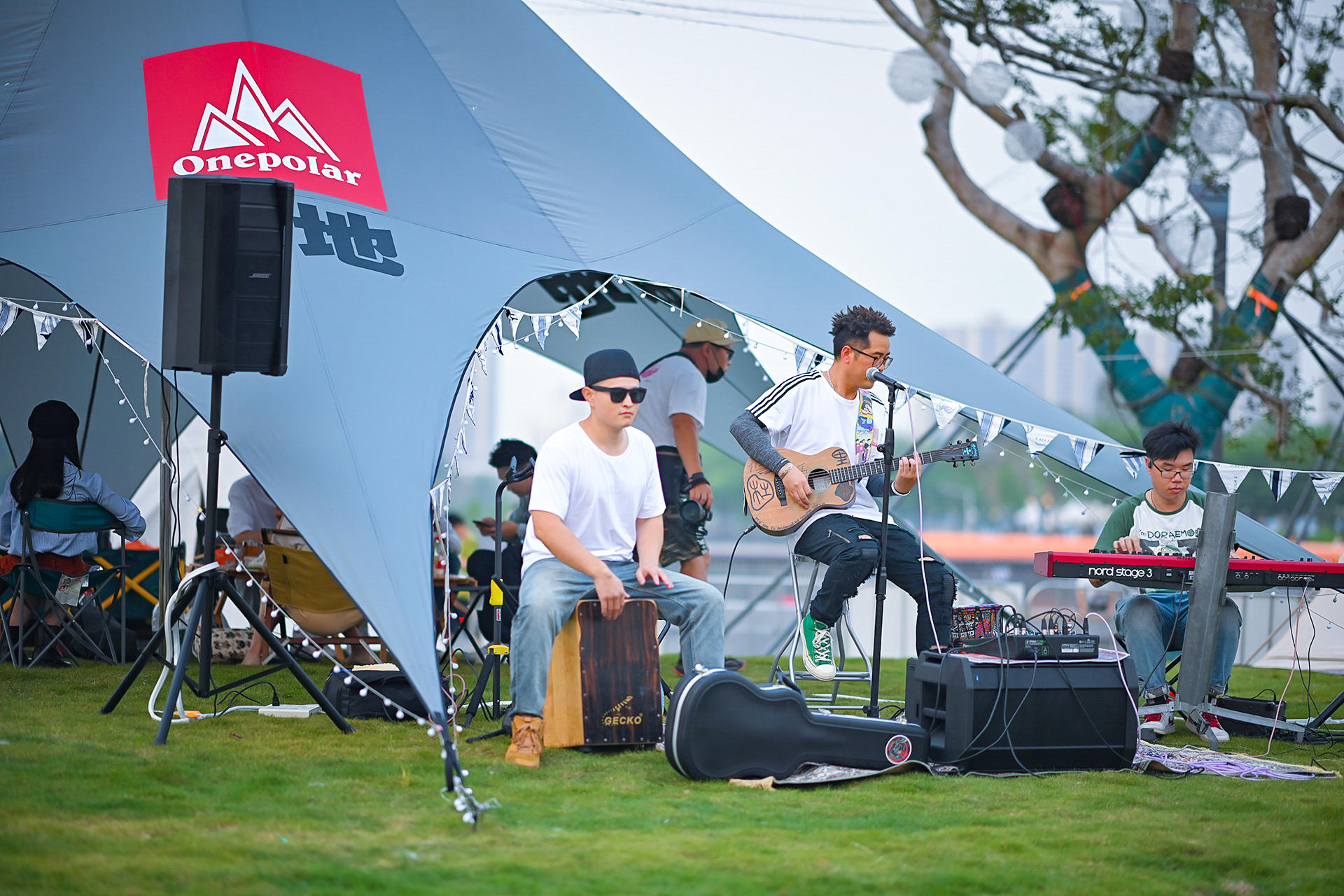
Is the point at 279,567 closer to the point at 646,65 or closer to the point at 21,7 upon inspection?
the point at 21,7

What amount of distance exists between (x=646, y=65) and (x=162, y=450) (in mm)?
7035

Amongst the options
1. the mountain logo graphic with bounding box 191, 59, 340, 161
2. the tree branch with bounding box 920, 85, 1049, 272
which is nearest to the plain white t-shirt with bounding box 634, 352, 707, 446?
the mountain logo graphic with bounding box 191, 59, 340, 161

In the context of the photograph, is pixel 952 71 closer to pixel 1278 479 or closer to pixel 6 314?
pixel 1278 479

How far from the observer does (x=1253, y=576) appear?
12.7ft

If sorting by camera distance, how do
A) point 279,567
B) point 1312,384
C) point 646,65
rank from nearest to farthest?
point 279,567 → point 1312,384 → point 646,65

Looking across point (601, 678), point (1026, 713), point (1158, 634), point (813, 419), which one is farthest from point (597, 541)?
point (1158, 634)

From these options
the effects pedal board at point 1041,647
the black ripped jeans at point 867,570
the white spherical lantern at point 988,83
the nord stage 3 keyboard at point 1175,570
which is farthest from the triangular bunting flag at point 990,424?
the white spherical lantern at point 988,83

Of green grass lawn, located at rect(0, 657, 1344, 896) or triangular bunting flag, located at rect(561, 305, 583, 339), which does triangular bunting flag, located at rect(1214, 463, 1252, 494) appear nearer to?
green grass lawn, located at rect(0, 657, 1344, 896)

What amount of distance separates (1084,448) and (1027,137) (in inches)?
216

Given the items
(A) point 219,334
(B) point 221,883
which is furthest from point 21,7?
(B) point 221,883

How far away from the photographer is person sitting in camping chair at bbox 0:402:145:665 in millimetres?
5199

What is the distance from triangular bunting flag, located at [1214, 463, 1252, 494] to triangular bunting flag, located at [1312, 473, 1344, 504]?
270mm

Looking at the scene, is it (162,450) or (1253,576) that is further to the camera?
(162,450)

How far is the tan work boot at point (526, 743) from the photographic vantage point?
11.2 ft
